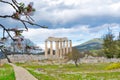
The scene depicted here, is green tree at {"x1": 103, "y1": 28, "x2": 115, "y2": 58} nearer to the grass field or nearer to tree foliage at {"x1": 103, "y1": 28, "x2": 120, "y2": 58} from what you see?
tree foliage at {"x1": 103, "y1": 28, "x2": 120, "y2": 58}

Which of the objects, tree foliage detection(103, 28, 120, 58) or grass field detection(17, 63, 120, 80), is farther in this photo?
tree foliage detection(103, 28, 120, 58)

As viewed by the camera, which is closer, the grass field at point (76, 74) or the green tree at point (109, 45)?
the grass field at point (76, 74)

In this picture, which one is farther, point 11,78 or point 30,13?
point 11,78

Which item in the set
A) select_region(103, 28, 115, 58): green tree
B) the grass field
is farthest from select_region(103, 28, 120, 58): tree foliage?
the grass field

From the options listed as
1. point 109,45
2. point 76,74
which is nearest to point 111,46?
point 109,45

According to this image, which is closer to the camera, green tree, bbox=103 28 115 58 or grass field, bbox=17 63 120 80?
grass field, bbox=17 63 120 80

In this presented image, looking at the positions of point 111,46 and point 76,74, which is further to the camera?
point 111,46

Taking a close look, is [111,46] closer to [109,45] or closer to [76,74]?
[109,45]

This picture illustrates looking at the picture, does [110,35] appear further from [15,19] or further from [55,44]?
[15,19]

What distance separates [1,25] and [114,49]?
114 meters

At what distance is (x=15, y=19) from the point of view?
12.6 feet

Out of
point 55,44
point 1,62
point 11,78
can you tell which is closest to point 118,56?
point 55,44

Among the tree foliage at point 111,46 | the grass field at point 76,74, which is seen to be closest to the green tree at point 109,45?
the tree foliage at point 111,46

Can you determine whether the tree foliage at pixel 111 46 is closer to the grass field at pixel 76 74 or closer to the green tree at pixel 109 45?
the green tree at pixel 109 45
